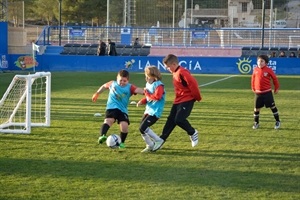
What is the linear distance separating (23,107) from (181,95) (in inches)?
245

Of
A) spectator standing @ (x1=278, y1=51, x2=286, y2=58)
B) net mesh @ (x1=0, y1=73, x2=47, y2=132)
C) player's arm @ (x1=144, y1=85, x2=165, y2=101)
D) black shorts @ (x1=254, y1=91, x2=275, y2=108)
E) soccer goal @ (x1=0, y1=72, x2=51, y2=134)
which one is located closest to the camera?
player's arm @ (x1=144, y1=85, x2=165, y2=101)

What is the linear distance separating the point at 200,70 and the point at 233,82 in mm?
6051

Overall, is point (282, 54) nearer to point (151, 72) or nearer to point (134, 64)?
point (134, 64)

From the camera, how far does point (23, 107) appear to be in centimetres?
1446

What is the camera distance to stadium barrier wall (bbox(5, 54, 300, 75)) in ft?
97.8

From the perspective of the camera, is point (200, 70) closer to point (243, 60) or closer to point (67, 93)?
point (243, 60)

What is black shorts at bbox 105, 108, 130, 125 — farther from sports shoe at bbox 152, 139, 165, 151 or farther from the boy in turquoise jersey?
sports shoe at bbox 152, 139, 165, 151

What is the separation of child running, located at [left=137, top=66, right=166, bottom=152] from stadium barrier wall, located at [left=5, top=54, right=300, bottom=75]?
20.8 meters

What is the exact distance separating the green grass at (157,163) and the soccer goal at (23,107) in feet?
0.98

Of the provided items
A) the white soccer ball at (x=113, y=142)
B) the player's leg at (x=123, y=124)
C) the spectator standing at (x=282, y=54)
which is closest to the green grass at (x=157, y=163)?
the white soccer ball at (x=113, y=142)

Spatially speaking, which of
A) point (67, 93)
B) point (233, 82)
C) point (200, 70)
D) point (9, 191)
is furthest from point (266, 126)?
point (200, 70)

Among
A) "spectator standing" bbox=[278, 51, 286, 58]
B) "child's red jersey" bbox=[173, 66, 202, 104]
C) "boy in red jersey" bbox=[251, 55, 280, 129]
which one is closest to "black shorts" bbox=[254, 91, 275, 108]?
"boy in red jersey" bbox=[251, 55, 280, 129]

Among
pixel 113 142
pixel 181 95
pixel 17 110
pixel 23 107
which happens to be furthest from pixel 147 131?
pixel 23 107

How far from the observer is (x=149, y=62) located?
3059 centimetres
